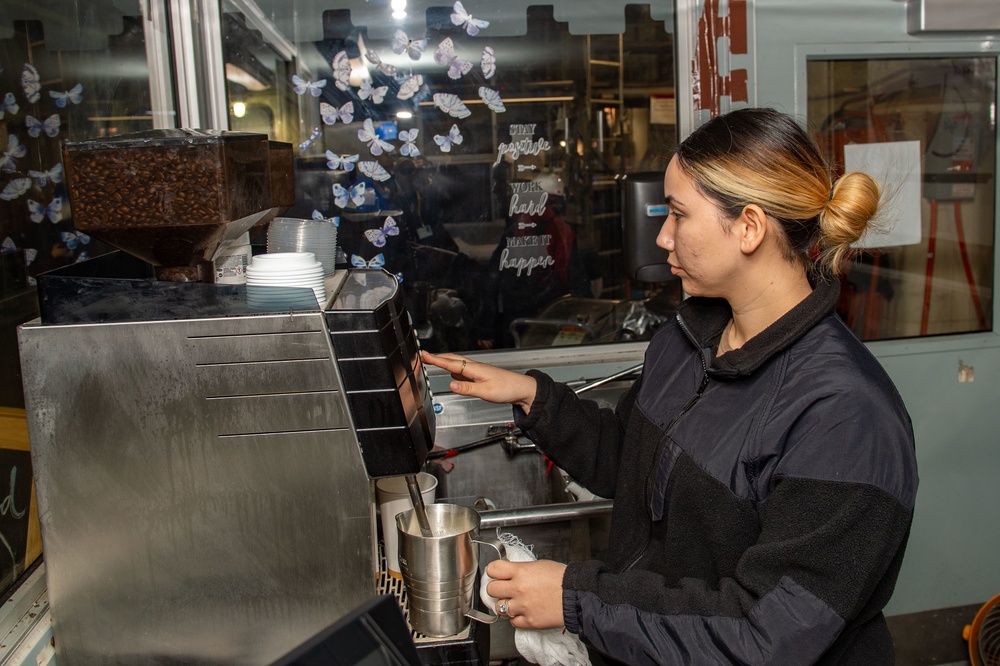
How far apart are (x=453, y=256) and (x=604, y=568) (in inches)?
62.4

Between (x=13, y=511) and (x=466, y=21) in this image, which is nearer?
(x=13, y=511)

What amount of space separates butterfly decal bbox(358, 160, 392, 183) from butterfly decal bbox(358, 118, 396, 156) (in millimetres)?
37

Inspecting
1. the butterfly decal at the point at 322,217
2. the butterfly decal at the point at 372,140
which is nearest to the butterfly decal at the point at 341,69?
the butterfly decal at the point at 372,140

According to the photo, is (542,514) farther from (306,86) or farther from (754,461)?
(306,86)

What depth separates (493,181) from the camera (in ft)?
9.19

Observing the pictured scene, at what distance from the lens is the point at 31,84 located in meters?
1.80

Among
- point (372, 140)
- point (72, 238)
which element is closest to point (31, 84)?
point (72, 238)

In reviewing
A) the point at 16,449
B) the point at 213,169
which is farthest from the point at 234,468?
the point at 16,449

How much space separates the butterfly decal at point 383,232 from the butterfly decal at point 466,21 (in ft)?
2.11

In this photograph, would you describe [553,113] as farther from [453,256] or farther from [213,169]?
[213,169]

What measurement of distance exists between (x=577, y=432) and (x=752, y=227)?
581 mm

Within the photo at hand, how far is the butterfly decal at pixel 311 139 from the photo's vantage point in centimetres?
271

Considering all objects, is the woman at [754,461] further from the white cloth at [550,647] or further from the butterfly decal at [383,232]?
the butterfly decal at [383,232]

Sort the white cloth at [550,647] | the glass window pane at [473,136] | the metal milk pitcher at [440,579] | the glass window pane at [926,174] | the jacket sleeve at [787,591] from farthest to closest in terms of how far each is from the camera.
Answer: the glass window pane at [926,174], the glass window pane at [473,136], the white cloth at [550,647], the metal milk pitcher at [440,579], the jacket sleeve at [787,591]
